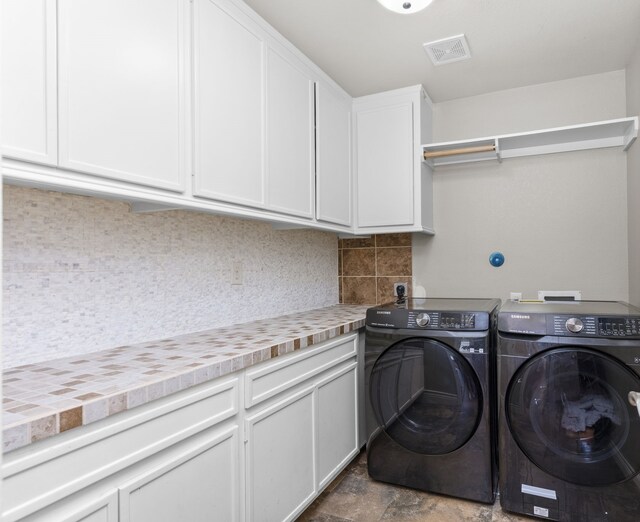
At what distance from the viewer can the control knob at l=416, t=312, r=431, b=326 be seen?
2.20 metres

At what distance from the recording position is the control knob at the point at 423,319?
2.20 m

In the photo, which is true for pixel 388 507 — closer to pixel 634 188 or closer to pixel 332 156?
pixel 332 156

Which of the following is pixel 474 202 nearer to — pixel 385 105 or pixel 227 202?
pixel 385 105

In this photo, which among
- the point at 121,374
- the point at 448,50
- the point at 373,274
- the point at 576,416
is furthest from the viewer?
the point at 373,274

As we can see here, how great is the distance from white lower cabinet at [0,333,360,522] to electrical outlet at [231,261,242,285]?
579mm

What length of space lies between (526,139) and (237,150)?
1882mm

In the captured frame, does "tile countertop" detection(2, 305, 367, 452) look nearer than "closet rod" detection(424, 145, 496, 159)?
Yes

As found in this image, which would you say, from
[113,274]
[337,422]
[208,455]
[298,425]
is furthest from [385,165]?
[208,455]

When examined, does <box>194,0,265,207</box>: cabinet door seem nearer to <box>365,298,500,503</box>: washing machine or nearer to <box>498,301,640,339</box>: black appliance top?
<box>365,298,500,503</box>: washing machine

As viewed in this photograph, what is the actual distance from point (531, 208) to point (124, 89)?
8.26 ft

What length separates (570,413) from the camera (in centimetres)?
192

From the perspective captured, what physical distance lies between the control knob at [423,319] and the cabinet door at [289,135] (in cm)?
80

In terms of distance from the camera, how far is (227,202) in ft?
5.98

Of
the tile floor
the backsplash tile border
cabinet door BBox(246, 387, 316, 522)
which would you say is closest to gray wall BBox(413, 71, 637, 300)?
the backsplash tile border
